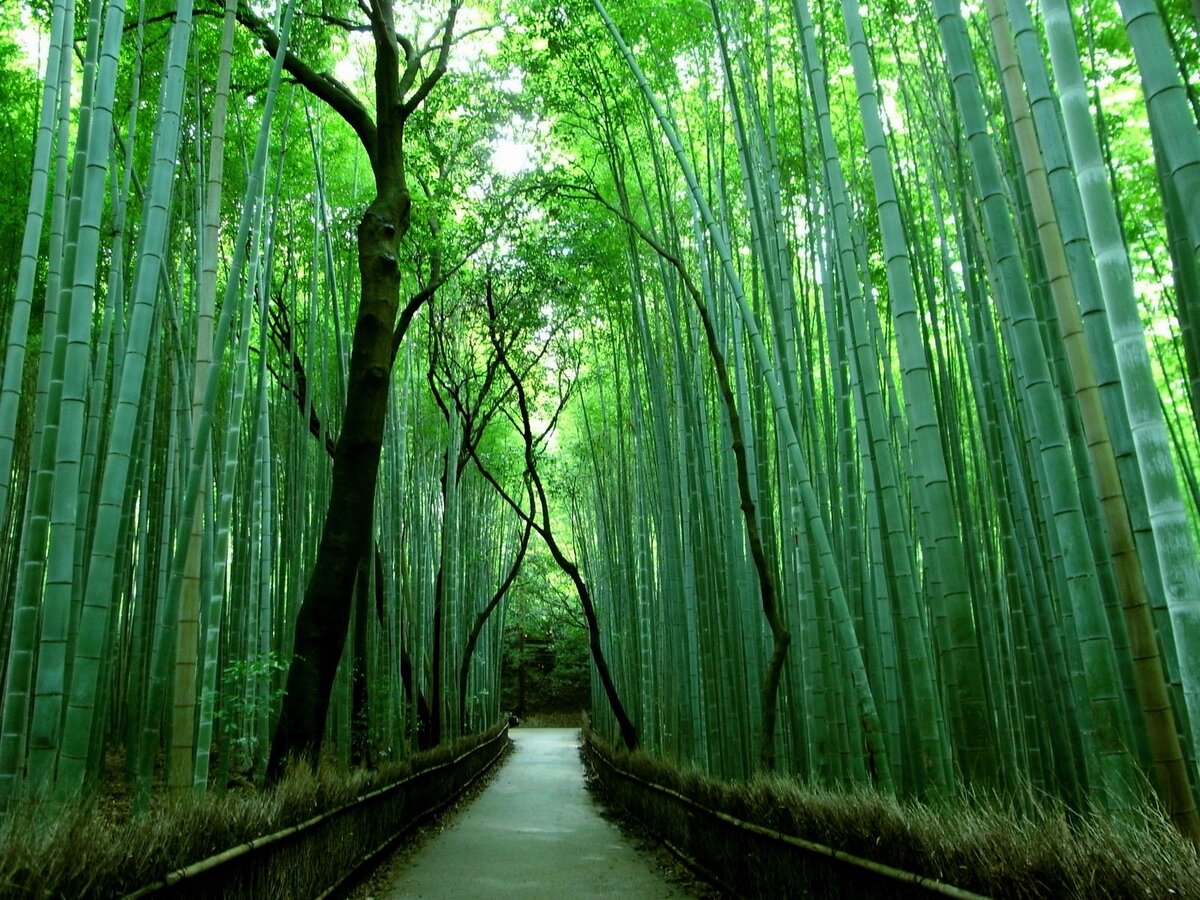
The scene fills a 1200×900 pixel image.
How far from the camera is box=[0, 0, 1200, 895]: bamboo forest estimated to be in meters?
1.76

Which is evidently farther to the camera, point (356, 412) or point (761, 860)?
point (356, 412)

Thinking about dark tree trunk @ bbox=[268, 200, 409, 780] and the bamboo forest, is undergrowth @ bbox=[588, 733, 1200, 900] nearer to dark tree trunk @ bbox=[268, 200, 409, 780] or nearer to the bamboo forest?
the bamboo forest

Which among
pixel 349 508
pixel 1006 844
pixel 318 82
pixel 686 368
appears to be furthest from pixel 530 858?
pixel 318 82

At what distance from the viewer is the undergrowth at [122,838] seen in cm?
147

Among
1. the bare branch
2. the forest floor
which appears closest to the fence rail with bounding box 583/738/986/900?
the forest floor

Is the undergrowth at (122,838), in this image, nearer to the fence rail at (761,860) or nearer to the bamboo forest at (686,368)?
the bamboo forest at (686,368)

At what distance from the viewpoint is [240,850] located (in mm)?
2338

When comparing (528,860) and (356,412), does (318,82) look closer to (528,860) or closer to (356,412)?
(356,412)

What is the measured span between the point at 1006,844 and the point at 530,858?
3374mm

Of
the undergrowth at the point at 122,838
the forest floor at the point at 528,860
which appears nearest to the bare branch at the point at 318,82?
the undergrowth at the point at 122,838

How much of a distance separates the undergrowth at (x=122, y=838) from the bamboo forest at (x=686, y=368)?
183mm

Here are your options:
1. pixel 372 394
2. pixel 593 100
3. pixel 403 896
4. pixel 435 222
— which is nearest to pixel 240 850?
pixel 403 896

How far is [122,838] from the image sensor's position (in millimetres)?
1798

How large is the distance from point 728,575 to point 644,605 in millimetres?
2859
